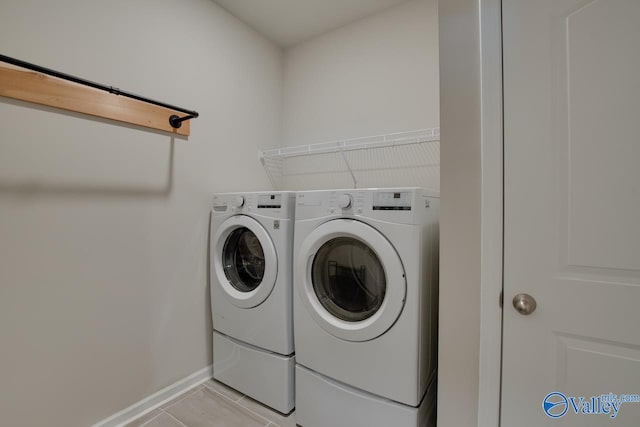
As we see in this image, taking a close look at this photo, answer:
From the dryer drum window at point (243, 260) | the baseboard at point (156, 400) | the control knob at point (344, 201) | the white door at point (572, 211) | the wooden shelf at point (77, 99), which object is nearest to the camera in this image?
the white door at point (572, 211)

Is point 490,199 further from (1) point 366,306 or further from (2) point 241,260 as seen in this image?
(2) point 241,260

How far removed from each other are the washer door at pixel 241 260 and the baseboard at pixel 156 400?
0.61m

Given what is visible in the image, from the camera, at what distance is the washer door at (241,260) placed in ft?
A: 5.18

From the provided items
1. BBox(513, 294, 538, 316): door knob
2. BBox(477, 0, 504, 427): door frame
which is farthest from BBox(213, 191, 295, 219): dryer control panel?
BBox(513, 294, 538, 316): door knob

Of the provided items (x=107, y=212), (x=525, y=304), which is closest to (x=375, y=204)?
(x=525, y=304)

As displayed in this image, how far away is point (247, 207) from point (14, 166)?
100cm

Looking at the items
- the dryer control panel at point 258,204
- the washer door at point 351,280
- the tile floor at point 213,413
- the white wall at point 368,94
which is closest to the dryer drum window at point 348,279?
the washer door at point 351,280

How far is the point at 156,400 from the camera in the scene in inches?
61.7

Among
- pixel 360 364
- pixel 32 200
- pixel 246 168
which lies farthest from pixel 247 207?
pixel 360 364

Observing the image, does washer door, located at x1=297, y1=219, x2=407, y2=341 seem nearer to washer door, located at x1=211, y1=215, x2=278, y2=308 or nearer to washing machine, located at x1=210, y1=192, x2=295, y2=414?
washing machine, located at x1=210, y1=192, x2=295, y2=414

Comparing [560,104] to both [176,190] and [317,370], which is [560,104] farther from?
[176,190]

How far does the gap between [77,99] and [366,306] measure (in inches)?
64.9

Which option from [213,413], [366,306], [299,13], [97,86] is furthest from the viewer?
[299,13]

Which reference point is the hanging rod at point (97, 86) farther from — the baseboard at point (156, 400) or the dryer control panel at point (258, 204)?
the baseboard at point (156, 400)
